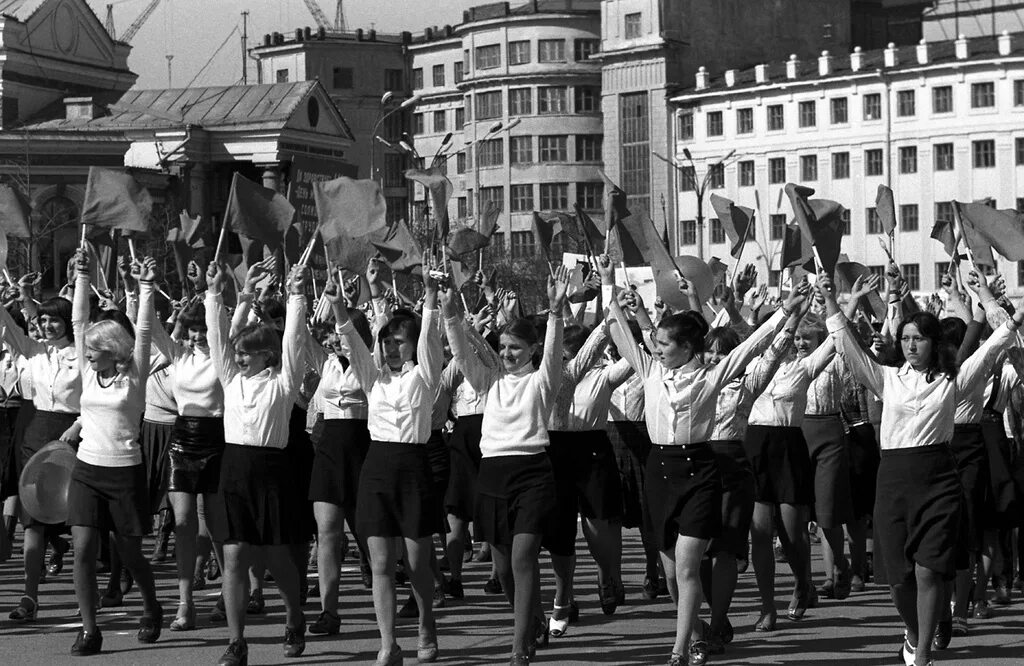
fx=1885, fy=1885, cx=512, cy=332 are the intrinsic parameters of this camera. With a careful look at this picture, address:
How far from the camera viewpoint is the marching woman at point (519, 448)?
9609 mm

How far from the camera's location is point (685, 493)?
9.48 meters

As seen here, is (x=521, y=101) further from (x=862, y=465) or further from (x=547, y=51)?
(x=862, y=465)

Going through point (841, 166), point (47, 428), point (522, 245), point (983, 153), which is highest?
point (841, 166)

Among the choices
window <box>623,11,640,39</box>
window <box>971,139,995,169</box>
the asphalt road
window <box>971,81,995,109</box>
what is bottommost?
the asphalt road

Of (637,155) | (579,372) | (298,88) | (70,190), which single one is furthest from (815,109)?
(579,372)

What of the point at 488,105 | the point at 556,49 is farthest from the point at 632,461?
the point at 488,105

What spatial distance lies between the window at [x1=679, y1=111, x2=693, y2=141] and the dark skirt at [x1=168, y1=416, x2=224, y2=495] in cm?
7529

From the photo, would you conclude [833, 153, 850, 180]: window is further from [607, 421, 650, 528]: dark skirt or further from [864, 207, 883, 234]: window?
[607, 421, 650, 528]: dark skirt

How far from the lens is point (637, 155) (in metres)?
88.2

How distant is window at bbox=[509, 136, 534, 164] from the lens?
94875mm

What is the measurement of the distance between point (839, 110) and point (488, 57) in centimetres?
2333

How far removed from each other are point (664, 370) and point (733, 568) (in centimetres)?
118

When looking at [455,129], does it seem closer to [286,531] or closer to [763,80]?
[763,80]

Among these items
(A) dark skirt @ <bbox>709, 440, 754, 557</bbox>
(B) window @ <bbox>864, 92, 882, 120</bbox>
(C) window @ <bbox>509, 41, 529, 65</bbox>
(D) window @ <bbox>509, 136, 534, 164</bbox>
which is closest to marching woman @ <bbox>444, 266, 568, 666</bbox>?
(A) dark skirt @ <bbox>709, 440, 754, 557</bbox>
